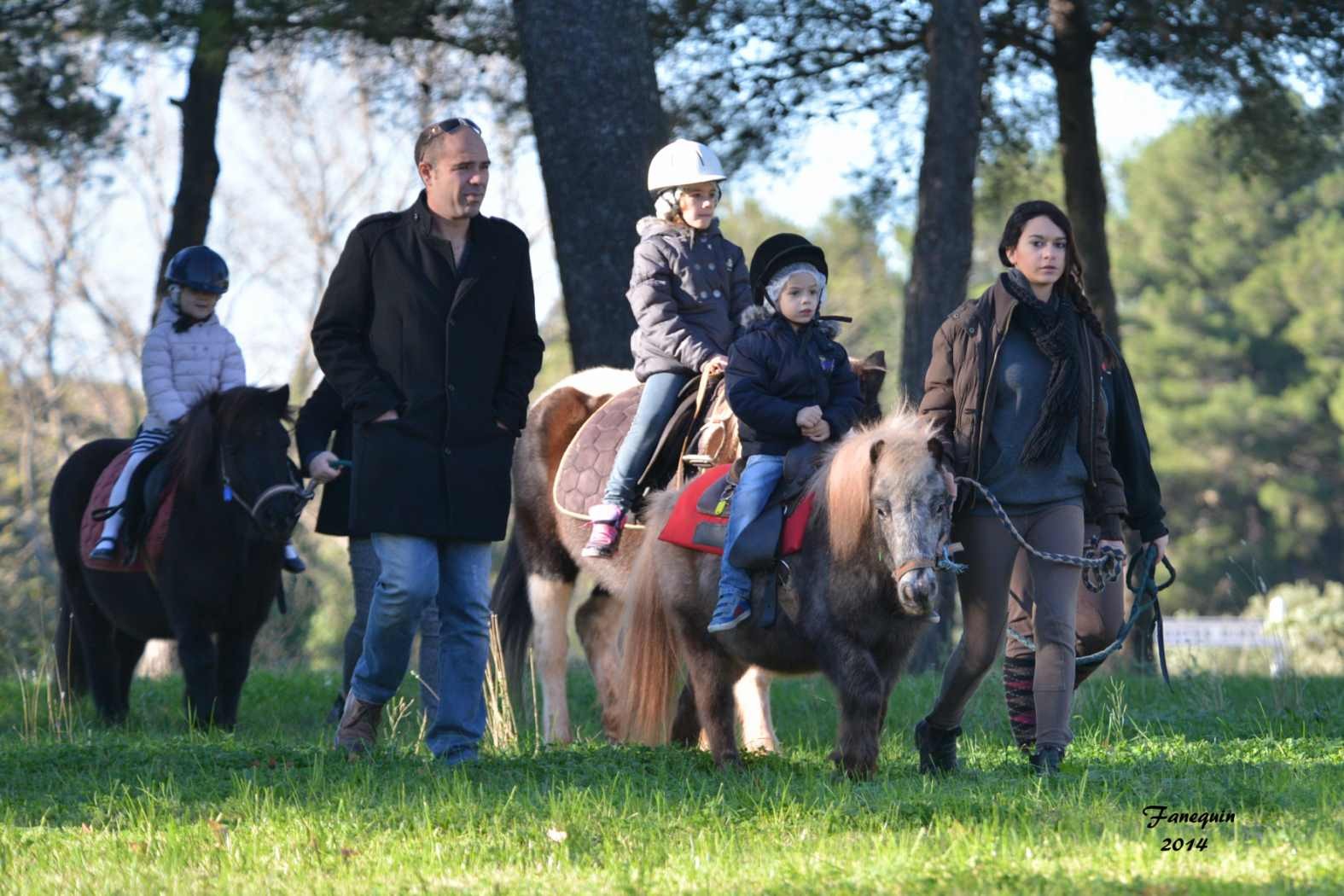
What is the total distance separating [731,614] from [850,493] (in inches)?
26.3

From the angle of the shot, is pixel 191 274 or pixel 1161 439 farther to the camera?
pixel 1161 439

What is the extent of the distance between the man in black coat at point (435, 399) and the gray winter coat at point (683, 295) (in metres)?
1.20

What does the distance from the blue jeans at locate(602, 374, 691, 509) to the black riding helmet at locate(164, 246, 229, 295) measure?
2.48m

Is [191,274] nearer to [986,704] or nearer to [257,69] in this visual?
[986,704]

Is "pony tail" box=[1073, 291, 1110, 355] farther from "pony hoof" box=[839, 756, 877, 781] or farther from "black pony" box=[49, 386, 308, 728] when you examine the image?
"black pony" box=[49, 386, 308, 728]

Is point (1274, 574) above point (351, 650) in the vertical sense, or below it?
below

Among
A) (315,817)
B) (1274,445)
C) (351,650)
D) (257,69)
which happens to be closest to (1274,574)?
(1274,445)

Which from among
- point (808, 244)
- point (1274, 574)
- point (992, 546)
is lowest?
point (1274, 574)

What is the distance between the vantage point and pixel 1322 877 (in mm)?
4359

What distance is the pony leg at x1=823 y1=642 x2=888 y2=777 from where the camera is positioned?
620 centimetres

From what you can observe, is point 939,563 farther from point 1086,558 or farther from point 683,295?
point 683,295

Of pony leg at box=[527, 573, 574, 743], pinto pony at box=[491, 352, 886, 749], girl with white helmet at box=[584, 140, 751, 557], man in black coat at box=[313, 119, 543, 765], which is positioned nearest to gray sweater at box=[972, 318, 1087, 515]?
girl with white helmet at box=[584, 140, 751, 557]

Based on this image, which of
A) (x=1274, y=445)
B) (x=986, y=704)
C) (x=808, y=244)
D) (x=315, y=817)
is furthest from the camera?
(x=1274, y=445)

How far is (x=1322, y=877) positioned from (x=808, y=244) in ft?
10.7
